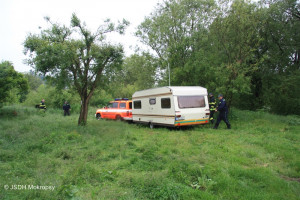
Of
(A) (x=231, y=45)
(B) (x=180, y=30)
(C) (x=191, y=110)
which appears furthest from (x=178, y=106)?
(B) (x=180, y=30)

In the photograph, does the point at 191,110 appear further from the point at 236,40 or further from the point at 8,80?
the point at 8,80

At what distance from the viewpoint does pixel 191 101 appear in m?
10.9

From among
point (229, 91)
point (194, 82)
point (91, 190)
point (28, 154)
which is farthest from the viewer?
point (194, 82)

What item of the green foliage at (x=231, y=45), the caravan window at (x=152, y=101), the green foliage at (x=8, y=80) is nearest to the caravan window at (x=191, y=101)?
the caravan window at (x=152, y=101)

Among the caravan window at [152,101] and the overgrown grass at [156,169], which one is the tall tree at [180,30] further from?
the overgrown grass at [156,169]

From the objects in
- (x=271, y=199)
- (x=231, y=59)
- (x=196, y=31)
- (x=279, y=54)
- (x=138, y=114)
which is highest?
(x=196, y=31)

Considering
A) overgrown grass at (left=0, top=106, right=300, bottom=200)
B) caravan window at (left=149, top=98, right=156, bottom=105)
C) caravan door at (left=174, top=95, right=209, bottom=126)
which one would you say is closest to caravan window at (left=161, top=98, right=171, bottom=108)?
caravan door at (left=174, top=95, right=209, bottom=126)

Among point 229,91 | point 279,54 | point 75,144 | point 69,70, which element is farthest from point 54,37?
point 279,54

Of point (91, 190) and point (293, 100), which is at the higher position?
point (293, 100)

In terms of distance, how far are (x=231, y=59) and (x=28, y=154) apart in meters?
13.2

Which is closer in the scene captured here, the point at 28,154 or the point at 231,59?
the point at 28,154

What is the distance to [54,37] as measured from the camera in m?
10.8

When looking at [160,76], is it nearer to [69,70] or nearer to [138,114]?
[138,114]

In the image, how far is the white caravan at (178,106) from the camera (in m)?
10.4
